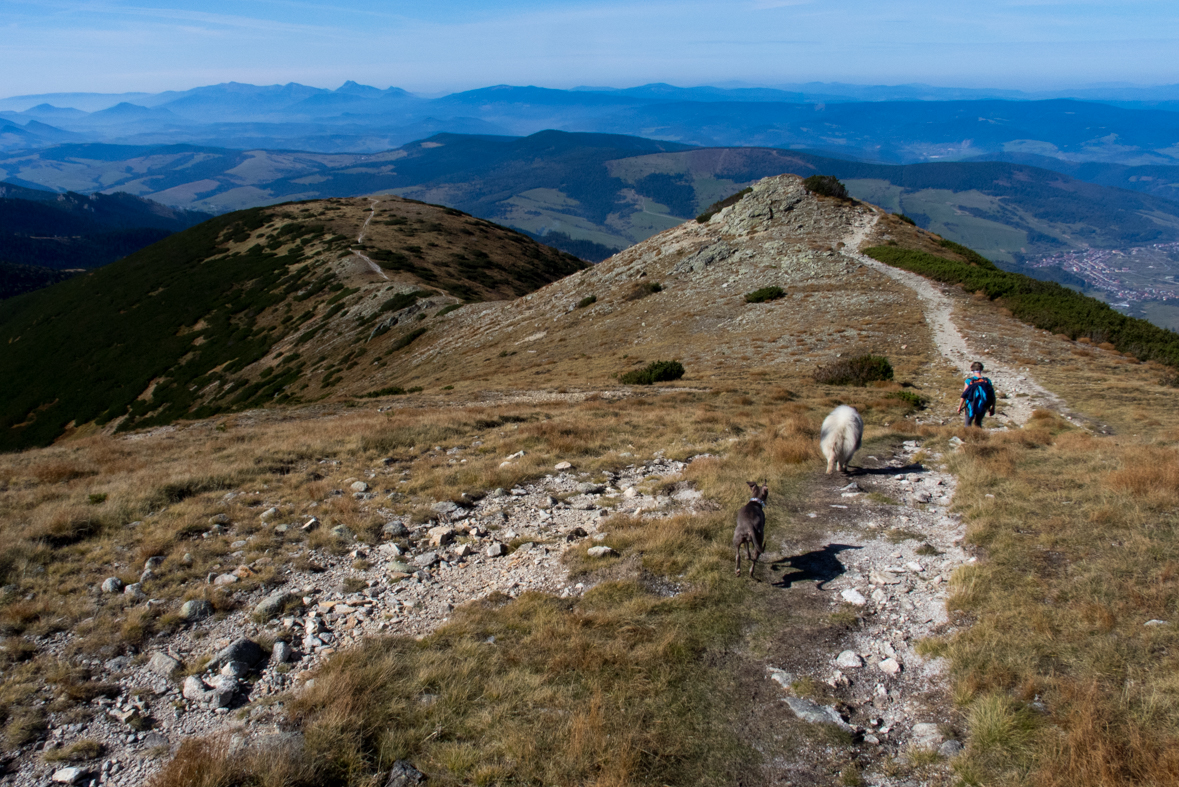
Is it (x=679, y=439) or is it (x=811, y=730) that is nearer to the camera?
(x=811, y=730)

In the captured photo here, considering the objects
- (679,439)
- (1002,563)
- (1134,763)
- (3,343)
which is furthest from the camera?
(3,343)

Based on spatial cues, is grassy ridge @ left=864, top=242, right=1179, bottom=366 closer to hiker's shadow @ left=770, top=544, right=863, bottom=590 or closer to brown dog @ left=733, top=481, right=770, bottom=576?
hiker's shadow @ left=770, top=544, right=863, bottom=590

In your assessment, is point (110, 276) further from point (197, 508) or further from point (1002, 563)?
point (1002, 563)

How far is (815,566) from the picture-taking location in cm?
909

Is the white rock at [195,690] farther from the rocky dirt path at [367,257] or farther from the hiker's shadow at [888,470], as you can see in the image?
the rocky dirt path at [367,257]

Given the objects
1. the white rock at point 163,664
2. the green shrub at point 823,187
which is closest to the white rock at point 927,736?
the white rock at point 163,664

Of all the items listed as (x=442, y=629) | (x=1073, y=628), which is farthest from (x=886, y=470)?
(x=442, y=629)

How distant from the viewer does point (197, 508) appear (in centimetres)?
1124

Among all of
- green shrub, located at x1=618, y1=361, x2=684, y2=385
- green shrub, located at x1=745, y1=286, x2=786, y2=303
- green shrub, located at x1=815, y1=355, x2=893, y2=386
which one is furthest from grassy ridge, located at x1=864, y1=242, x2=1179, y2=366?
green shrub, located at x1=618, y1=361, x2=684, y2=385

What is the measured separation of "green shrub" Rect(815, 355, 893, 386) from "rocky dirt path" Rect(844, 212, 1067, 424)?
3487mm

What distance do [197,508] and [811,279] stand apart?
40091mm

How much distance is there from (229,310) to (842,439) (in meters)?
87.4

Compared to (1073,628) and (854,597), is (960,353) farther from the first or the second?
(1073,628)

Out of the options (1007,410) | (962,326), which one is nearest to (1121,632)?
(1007,410)
